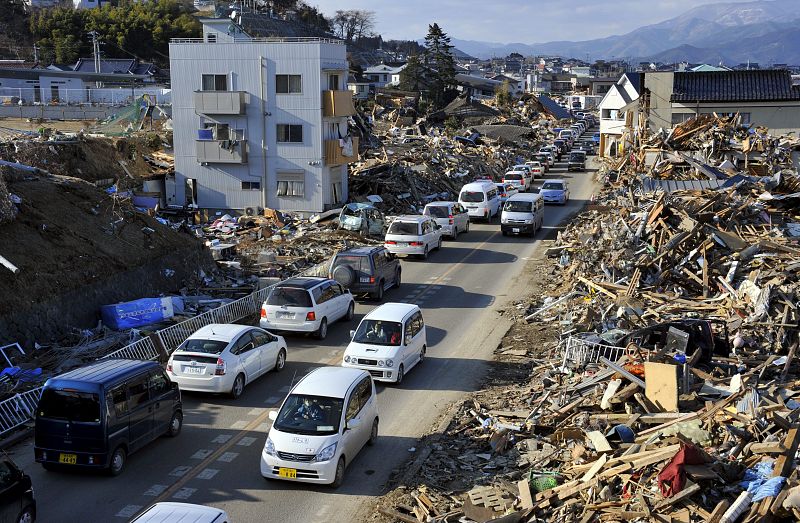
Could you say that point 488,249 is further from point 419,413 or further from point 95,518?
point 95,518

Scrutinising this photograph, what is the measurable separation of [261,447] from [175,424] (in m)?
1.80

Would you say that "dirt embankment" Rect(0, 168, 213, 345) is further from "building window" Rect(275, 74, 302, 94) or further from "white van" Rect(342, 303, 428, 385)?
"building window" Rect(275, 74, 302, 94)

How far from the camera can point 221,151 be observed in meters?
42.8

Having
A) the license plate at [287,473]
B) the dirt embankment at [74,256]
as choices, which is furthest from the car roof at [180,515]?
→ the dirt embankment at [74,256]

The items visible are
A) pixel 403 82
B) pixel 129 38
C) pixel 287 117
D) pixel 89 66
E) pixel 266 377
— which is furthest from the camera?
pixel 403 82

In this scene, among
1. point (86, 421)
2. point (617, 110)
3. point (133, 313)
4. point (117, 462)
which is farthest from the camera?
point (617, 110)

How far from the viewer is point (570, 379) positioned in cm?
1750

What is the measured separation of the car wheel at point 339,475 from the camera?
43.7ft

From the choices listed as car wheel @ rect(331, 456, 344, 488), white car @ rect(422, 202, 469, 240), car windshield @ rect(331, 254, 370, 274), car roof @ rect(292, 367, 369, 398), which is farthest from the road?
white car @ rect(422, 202, 469, 240)

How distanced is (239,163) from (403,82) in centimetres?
7463

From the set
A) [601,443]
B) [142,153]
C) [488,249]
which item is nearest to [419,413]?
[601,443]

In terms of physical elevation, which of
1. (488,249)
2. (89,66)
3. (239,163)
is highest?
(89,66)

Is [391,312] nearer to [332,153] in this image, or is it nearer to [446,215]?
[446,215]

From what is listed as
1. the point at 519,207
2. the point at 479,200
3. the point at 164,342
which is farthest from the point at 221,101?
the point at 164,342
